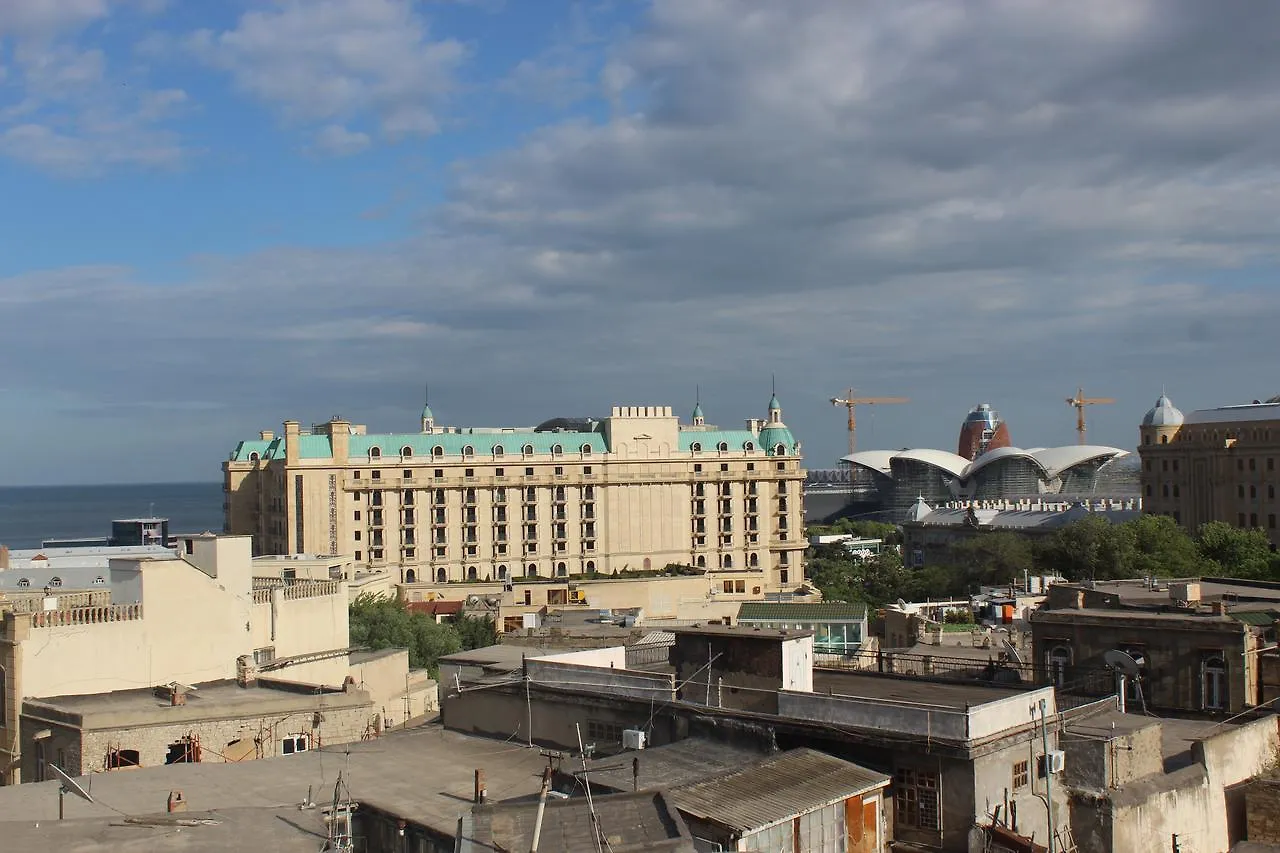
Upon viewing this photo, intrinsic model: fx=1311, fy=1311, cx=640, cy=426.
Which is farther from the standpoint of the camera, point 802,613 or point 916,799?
point 802,613

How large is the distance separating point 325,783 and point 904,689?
11.0m

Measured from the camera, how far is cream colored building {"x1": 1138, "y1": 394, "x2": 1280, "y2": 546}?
4609 inches

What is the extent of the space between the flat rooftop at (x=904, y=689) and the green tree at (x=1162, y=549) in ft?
184

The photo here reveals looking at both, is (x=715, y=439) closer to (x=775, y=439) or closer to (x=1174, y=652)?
(x=775, y=439)

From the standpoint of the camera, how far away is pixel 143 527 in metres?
153

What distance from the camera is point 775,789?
58.0 feet

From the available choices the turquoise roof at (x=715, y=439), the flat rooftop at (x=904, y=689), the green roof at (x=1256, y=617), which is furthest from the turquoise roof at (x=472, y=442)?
the green roof at (x=1256, y=617)

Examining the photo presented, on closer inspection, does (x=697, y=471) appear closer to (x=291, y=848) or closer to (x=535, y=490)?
(x=535, y=490)

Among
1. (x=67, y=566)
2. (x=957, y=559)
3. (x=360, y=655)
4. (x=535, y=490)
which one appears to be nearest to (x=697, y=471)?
(x=535, y=490)

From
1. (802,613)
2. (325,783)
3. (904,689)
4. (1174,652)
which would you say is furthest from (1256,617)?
(802,613)

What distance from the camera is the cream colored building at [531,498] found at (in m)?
109

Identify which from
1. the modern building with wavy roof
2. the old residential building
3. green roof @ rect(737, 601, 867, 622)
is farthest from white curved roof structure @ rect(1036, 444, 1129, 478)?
the old residential building

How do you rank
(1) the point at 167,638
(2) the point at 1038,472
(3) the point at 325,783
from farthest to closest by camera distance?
(2) the point at 1038,472 → (1) the point at 167,638 → (3) the point at 325,783

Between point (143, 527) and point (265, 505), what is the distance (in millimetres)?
47780
